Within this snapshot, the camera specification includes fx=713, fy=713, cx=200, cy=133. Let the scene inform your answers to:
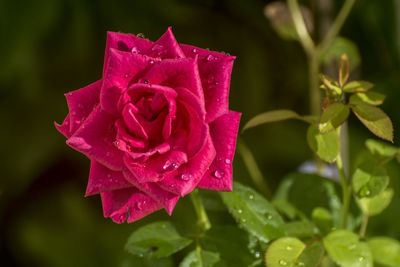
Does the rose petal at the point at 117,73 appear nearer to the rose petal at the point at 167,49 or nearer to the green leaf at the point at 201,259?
the rose petal at the point at 167,49

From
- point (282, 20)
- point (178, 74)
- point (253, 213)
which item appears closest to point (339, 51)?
point (282, 20)

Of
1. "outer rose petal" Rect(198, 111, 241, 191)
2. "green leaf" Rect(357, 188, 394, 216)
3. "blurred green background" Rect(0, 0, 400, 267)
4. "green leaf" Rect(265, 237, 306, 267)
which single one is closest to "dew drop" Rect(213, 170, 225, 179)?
"outer rose petal" Rect(198, 111, 241, 191)

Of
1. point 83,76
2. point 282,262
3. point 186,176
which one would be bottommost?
point 83,76

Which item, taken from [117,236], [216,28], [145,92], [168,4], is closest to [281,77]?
[216,28]

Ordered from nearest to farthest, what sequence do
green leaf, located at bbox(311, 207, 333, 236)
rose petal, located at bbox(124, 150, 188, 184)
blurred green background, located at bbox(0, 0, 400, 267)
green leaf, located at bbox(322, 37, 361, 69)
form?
rose petal, located at bbox(124, 150, 188, 184), green leaf, located at bbox(311, 207, 333, 236), green leaf, located at bbox(322, 37, 361, 69), blurred green background, located at bbox(0, 0, 400, 267)

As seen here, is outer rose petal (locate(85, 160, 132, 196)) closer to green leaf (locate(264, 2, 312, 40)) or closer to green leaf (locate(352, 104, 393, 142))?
green leaf (locate(352, 104, 393, 142))

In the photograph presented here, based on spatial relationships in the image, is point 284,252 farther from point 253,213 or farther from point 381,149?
point 381,149

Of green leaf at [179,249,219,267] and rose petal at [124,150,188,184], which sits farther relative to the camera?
green leaf at [179,249,219,267]
